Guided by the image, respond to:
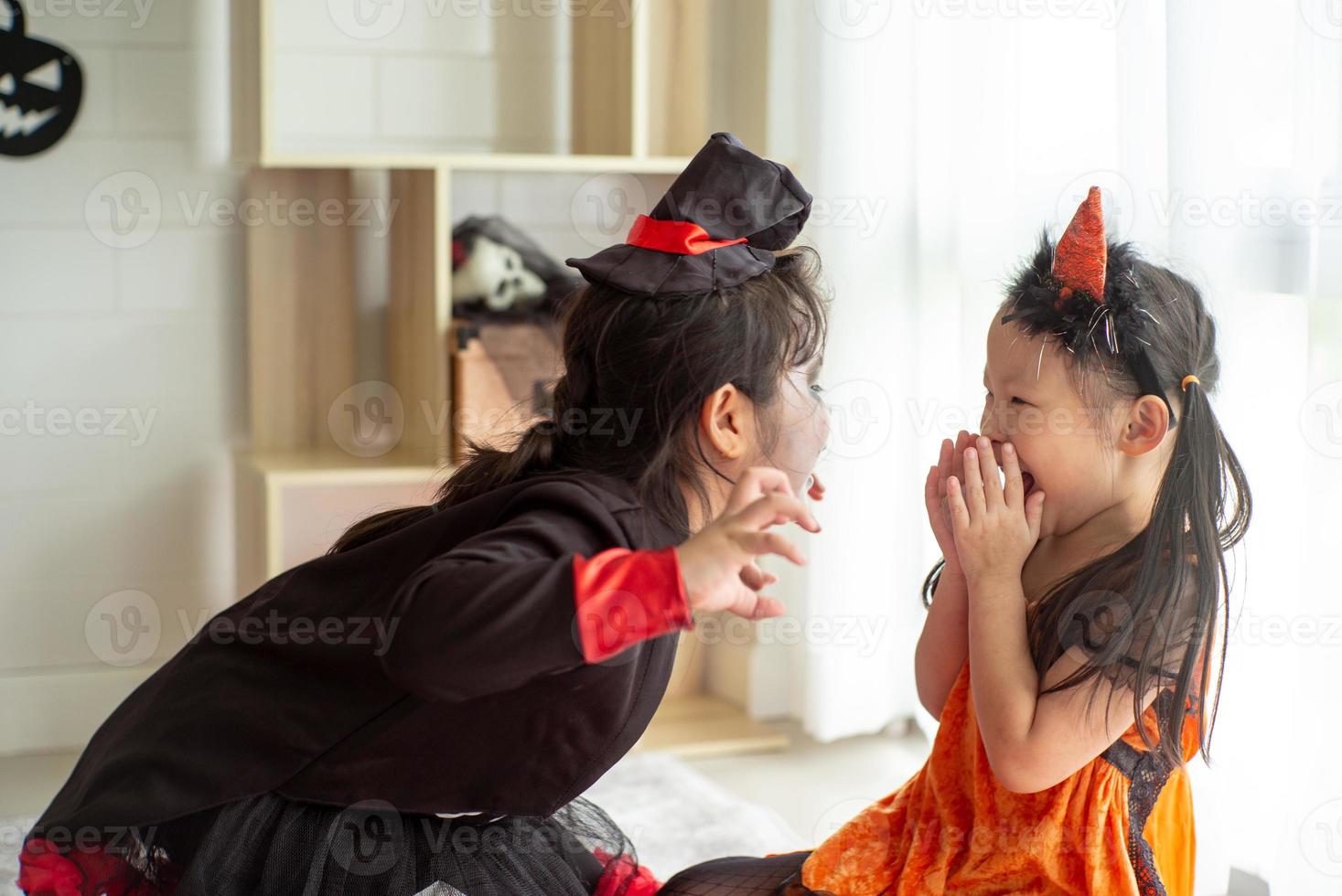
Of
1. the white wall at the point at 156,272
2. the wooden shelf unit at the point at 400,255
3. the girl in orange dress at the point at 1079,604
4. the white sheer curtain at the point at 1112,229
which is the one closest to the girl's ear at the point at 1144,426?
the girl in orange dress at the point at 1079,604

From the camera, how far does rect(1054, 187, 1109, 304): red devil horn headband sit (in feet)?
3.48

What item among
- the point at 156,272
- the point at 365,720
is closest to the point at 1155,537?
the point at 365,720

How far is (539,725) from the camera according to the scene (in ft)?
3.41

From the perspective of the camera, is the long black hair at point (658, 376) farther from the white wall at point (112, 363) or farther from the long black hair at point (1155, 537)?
the white wall at point (112, 363)

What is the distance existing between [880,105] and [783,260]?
112 cm

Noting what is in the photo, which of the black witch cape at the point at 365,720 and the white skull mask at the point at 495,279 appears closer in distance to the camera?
the black witch cape at the point at 365,720

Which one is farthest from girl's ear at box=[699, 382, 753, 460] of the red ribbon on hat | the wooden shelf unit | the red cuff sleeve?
the wooden shelf unit

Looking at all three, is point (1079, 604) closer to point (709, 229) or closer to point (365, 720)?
point (709, 229)

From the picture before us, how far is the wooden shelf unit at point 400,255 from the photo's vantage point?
2.16 meters

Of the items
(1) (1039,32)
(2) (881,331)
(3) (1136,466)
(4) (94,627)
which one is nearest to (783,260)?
(3) (1136,466)

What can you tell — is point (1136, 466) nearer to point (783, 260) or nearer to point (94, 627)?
point (783, 260)

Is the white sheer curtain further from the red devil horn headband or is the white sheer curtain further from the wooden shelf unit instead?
the red devil horn headband

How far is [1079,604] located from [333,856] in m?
0.65

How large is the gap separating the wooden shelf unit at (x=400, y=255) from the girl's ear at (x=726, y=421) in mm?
1111
